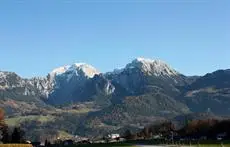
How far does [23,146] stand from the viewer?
122312 millimetres

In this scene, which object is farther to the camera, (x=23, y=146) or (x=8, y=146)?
(x=23, y=146)

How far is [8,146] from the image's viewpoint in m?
112

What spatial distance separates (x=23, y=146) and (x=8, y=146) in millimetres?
10093
